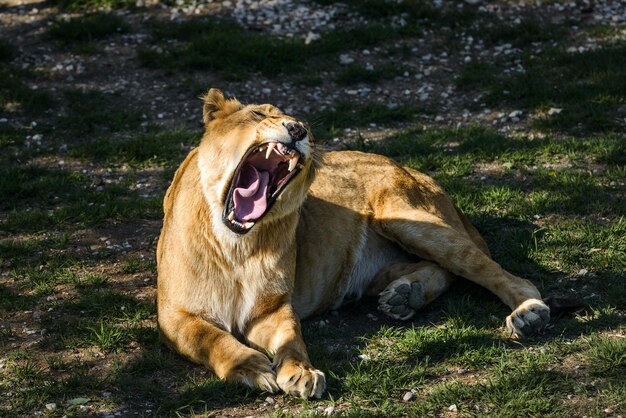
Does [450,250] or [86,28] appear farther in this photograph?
[86,28]

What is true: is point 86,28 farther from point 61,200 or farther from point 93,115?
point 61,200

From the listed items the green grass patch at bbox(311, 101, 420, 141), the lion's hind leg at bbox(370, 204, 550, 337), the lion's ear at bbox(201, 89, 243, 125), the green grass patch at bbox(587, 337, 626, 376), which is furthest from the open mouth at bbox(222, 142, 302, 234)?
the green grass patch at bbox(311, 101, 420, 141)

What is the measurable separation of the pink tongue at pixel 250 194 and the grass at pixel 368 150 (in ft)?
2.90

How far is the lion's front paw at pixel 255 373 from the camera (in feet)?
17.2

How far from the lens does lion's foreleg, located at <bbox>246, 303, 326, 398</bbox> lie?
17.1 feet

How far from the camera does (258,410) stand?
202 inches

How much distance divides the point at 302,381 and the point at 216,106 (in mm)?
1754

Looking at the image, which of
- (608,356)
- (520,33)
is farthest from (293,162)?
(520,33)

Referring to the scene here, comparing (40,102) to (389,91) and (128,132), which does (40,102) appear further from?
(389,91)

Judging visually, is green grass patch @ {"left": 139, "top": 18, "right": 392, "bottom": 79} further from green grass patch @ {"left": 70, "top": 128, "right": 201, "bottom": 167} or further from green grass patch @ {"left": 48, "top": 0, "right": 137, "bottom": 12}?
green grass patch @ {"left": 70, "top": 128, "right": 201, "bottom": 167}

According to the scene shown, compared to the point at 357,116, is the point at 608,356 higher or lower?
higher

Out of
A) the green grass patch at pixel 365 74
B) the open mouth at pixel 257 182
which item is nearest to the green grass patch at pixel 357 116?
the green grass patch at pixel 365 74

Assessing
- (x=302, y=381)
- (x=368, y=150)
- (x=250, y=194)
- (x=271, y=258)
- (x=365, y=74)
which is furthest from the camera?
(x=365, y=74)

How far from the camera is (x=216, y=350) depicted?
18.1 feet
